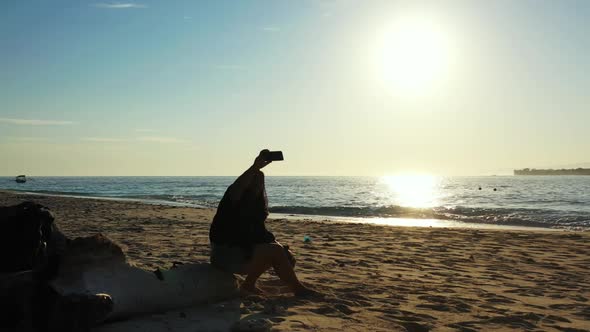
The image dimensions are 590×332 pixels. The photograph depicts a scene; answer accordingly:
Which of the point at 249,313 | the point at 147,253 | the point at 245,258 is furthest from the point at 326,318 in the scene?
the point at 147,253

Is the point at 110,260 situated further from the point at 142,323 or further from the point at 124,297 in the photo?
the point at 142,323

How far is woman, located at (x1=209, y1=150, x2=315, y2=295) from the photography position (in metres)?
5.43

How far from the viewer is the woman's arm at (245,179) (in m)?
5.35

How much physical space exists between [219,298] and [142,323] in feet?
3.63

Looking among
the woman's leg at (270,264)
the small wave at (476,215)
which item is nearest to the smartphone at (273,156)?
the woman's leg at (270,264)

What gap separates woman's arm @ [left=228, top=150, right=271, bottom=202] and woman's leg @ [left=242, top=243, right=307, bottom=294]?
69 centimetres

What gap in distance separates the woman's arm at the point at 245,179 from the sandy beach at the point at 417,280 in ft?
4.22

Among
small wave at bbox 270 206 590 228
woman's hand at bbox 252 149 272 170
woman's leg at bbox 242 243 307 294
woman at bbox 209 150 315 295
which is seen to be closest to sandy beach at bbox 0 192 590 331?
woman's leg at bbox 242 243 307 294

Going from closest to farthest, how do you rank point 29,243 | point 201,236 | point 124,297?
1. point 29,243
2. point 124,297
3. point 201,236

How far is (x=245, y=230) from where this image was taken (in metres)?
5.47

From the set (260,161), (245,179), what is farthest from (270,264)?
(260,161)

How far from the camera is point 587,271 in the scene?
807 centimetres

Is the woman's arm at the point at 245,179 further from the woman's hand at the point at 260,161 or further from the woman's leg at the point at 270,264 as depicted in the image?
the woman's leg at the point at 270,264

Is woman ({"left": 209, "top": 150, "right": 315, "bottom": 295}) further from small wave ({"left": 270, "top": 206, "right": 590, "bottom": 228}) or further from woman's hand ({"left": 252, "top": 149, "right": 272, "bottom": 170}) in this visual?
small wave ({"left": 270, "top": 206, "right": 590, "bottom": 228})
